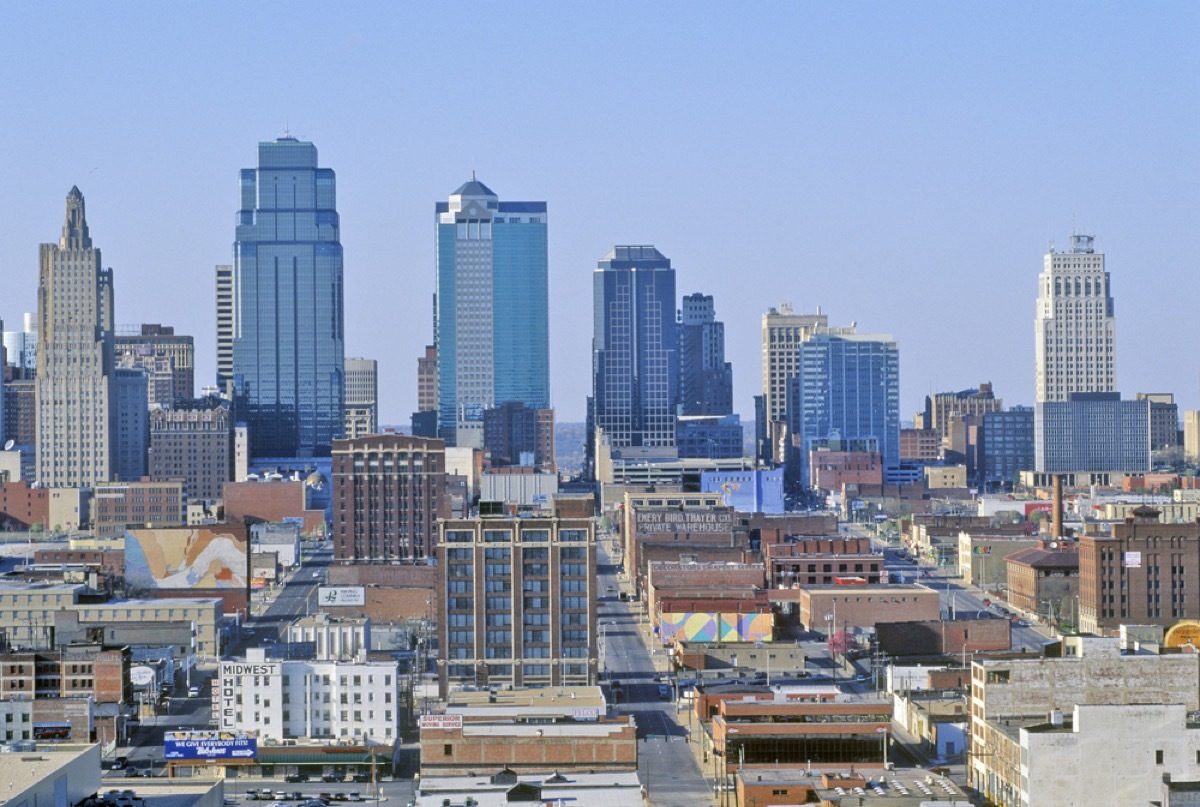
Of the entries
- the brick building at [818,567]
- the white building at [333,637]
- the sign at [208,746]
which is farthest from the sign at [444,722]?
the brick building at [818,567]

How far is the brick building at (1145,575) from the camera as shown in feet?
532

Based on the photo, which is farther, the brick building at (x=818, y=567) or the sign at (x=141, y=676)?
the brick building at (x=818, y=567)

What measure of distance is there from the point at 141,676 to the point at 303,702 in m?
19.4

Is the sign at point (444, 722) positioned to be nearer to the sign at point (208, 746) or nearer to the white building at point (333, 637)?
the sign at point (208, 746)

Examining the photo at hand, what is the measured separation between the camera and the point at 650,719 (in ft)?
406

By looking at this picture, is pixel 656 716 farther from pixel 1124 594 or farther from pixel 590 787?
pixel 1124 594

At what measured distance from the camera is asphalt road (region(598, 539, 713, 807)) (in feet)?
335

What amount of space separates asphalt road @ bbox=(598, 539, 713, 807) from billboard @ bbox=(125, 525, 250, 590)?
25.7 m

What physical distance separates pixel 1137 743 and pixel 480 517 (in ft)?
135

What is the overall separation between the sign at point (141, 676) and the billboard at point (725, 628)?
1332 inches

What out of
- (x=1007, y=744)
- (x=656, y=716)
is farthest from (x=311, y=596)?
(x=1007, y=744)

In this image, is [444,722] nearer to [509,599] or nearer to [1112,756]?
[509,599]

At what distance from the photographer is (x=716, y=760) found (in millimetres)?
107312

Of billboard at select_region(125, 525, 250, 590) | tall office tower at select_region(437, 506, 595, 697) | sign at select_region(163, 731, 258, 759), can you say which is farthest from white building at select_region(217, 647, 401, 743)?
billboard at select_region(125, 525, 250, 590)
